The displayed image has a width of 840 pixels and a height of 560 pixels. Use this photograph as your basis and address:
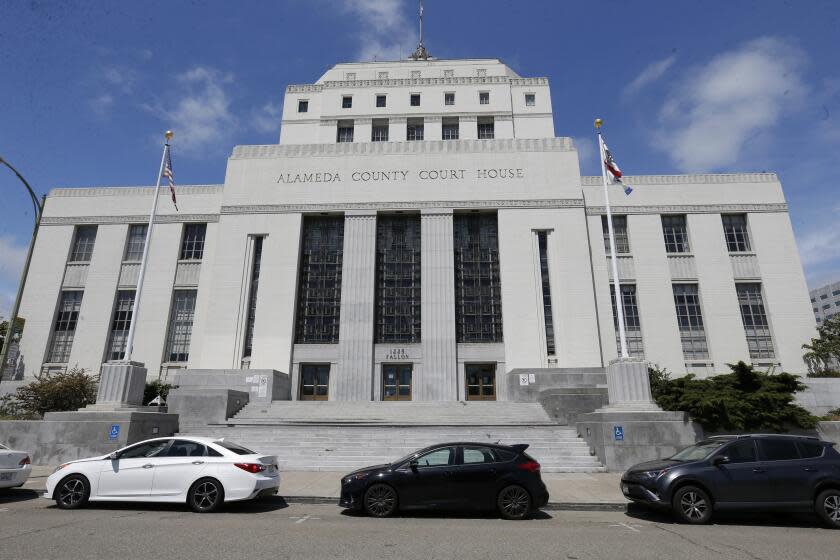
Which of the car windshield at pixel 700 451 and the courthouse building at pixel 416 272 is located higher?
the courthouse building at pixel 416 272

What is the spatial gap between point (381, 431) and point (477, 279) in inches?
521

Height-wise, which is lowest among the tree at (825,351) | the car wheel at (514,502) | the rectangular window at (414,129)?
the car wheel at (514,502)

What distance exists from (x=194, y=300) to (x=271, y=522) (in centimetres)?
2433

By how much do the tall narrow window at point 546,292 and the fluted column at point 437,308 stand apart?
5.37 m

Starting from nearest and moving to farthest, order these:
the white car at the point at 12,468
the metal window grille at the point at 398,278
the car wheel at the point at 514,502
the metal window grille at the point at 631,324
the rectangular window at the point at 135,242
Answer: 1. the car wheel at the point at 514,502
2. the white car at the point at 12,468
3. the metal window grille at the point at 631,324
4. the metal window grille at the point at 398,278
5. the rectangular window at the point at 135,242

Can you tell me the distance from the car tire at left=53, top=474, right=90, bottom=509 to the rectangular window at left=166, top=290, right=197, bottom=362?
19800 millimetres

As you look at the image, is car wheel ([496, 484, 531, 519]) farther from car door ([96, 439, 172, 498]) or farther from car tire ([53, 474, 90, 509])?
car tire ([53, 474, 90, 509])

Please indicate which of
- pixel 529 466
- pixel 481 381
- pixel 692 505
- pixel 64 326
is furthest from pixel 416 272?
pixel 64 326

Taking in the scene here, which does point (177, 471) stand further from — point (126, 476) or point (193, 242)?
point (193, 242)

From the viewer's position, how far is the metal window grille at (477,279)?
89.9 ft

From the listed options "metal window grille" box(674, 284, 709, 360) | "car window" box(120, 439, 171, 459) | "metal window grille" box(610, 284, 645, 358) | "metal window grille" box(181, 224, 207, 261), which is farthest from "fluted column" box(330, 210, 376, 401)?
"metal window grille" box(674, 284, 709, 360)

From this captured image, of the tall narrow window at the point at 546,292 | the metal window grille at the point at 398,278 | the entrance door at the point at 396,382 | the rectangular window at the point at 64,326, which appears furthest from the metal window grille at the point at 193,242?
the tall narrow window at the point at 546,292

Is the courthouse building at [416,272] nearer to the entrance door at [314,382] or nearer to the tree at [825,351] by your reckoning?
the entrance door at [314,382]

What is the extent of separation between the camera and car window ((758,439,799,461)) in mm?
9203
